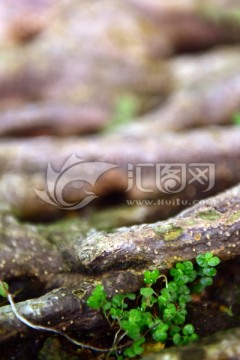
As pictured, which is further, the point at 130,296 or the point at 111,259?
the point at 111,259

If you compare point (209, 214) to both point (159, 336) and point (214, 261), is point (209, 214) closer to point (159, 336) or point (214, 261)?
point (214, 261)

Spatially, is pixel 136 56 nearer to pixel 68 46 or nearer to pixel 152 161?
pixel 68 46

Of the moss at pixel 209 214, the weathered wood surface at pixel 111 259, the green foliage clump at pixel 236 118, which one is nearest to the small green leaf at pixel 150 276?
the weathered wood surface at pixel 111 259

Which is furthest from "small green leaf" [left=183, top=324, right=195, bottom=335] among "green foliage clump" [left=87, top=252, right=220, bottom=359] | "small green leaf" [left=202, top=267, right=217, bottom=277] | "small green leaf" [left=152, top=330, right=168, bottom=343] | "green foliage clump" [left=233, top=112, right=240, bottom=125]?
"green foliage clump" [left=233, top=112, right=240, bottom=125]

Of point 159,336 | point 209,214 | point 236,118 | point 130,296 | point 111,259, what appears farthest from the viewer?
point 236,118

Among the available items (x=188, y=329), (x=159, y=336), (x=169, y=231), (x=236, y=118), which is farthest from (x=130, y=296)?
(x=236, y=118)

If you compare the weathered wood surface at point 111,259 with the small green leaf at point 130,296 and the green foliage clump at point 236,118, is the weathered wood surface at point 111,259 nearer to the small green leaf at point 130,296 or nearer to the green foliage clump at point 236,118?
the small green leaf at point 130,296
